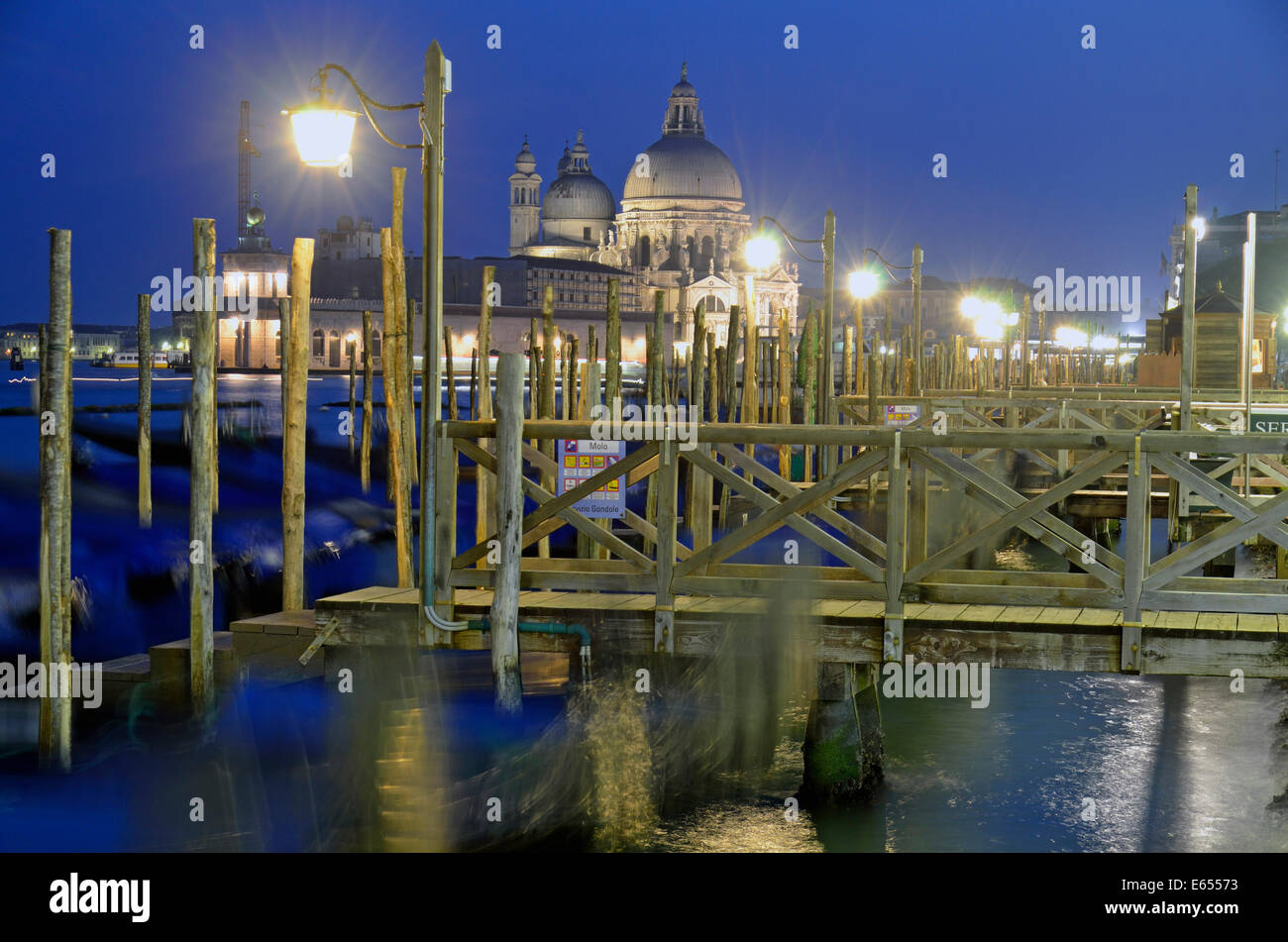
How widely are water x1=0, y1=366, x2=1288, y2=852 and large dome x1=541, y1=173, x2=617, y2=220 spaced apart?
122577 millimetres

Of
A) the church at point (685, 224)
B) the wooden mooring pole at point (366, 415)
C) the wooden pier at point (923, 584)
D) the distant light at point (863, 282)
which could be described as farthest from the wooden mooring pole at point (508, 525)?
the church at point (685, 224)

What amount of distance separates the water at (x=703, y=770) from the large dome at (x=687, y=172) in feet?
374

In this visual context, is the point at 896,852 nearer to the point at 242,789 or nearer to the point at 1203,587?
the point at 1203,587

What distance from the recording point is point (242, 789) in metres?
9.24

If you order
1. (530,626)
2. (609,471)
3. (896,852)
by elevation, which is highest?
(609,471)

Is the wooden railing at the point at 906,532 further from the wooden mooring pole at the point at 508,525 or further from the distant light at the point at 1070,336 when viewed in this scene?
the distant light at the point at 1070,336

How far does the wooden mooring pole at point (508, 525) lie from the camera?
25.5 ft

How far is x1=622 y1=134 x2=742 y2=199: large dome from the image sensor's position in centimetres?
12550

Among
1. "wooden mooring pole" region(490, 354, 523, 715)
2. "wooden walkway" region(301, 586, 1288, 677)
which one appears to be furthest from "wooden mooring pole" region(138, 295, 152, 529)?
"wooden mooring pole" region(490, 354, 523, 715)

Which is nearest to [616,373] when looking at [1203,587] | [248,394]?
[1203,587]

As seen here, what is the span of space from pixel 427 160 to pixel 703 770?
467 centimetres

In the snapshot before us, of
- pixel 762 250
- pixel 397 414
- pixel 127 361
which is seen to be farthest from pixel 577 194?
pixel 397 414
